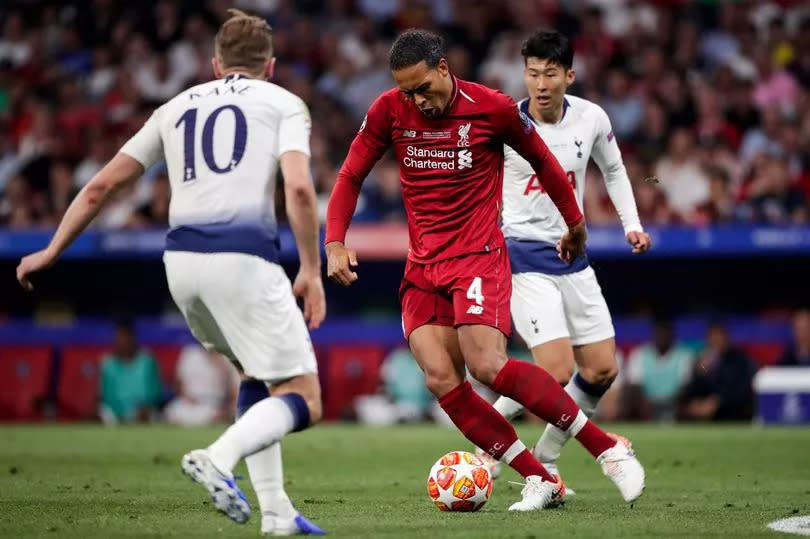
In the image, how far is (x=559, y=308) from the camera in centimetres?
853

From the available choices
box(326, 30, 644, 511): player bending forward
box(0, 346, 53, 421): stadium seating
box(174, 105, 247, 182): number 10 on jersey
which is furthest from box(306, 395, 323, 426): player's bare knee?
box(0, 346, 53, 421): stadium seating

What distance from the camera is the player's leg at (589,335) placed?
8.66 meters

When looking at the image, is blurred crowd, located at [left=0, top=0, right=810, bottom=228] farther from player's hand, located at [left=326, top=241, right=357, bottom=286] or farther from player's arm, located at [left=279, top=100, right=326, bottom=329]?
player's arm, located at [left=279, top=100, right=326, bottom=329]

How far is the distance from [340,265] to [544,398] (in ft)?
4.54

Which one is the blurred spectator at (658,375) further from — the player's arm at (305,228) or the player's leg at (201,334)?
the player's arm at (305,228)

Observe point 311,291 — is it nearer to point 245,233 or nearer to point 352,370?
point 245,233

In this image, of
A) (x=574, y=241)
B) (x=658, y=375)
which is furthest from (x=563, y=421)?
(x=658, y=375)

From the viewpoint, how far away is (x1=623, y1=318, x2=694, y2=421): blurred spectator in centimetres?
1719

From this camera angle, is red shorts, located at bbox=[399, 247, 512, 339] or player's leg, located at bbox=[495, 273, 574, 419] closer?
red shorts, located at bbox=[399, 247, 512, 339]

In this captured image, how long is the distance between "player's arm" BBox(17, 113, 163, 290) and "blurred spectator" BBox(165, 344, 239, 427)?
38.6ft

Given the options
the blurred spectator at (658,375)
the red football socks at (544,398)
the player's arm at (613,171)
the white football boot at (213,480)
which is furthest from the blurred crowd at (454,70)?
the white football boot at (213,480)

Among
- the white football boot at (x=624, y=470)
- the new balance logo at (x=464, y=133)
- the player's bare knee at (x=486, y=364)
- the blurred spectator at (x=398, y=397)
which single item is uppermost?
the new balance logo at (x=464, y=133)

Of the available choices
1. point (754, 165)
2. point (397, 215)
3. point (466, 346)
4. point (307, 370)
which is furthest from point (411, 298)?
point (754, 165)

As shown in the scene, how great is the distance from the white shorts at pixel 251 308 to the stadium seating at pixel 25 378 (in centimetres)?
1332
